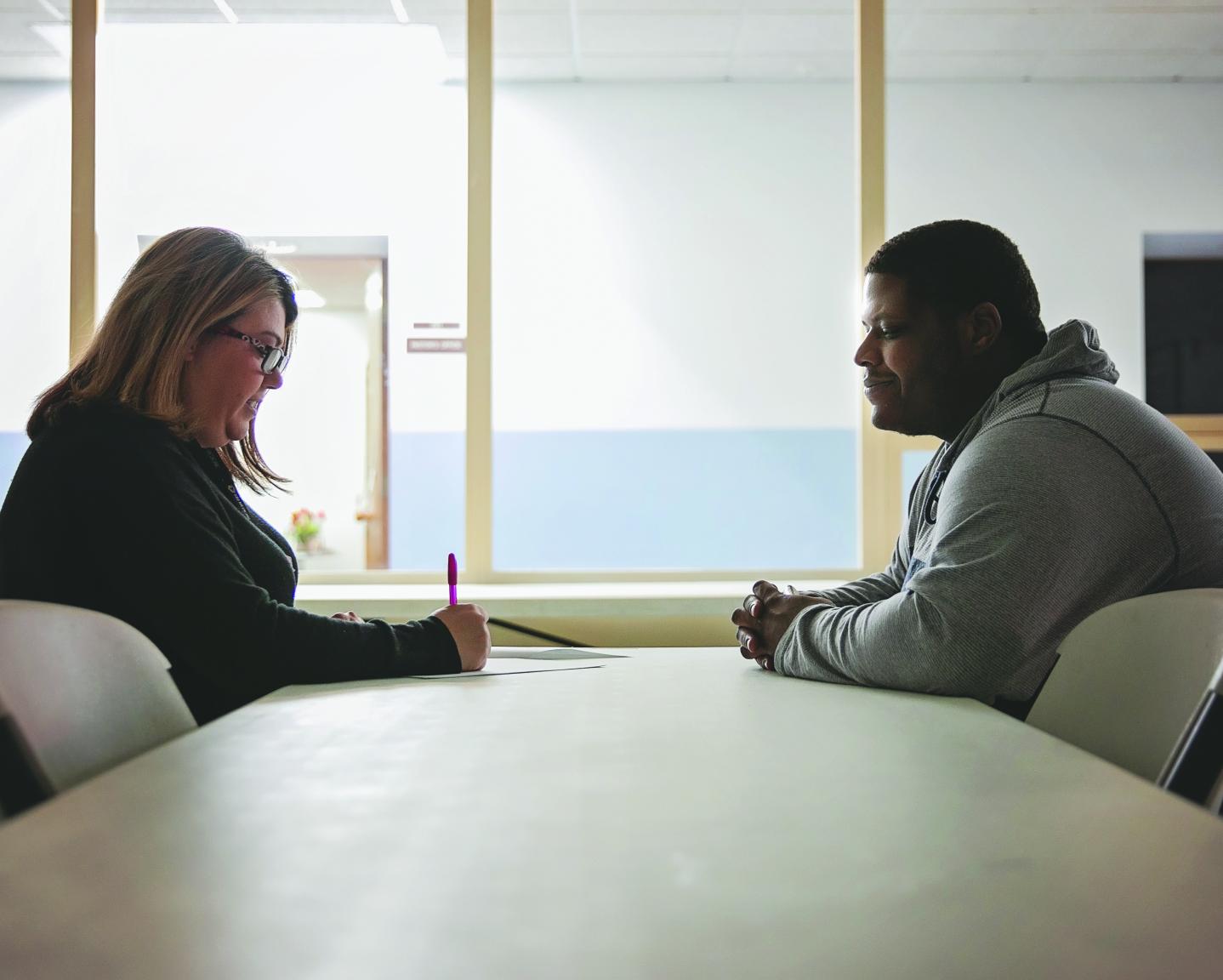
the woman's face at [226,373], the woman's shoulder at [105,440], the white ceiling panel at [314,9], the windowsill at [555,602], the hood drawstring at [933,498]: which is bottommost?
the windowsill at [555,602]

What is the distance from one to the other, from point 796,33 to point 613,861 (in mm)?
4046

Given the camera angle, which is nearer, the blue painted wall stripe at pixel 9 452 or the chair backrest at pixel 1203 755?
the chair backrest at pixel 1203 755

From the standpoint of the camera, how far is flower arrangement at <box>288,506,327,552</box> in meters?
5.41

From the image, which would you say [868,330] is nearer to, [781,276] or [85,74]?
[85,74]

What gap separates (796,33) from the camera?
156 inches

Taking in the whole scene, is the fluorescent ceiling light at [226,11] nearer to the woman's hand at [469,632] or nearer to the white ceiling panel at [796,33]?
the white ceiling panel at [796,33]

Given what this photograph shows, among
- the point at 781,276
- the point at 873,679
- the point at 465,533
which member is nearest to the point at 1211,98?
the point at 781,276

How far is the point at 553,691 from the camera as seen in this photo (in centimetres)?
123

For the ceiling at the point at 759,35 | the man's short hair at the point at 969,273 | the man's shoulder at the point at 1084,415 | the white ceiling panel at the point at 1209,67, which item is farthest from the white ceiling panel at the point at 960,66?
the man's shoulder at the point at 1084,415

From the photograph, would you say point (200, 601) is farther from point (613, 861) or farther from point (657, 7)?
point (657, 7)

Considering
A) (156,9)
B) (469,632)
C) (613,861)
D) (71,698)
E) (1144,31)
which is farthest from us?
(1144,31)

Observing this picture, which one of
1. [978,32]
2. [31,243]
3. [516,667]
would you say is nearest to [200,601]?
[516,667]

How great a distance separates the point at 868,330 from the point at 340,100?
3.09m

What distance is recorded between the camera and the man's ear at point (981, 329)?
5.52 ft
